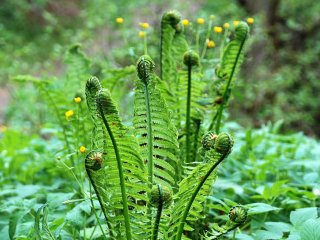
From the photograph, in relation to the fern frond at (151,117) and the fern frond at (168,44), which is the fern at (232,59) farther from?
the fern frond at (151,117)

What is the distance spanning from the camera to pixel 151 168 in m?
1.42

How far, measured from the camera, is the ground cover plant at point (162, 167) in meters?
1.32

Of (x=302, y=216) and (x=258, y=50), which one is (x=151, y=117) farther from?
(x=258, y=50)

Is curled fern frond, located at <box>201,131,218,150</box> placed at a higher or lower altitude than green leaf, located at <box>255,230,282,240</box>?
higher

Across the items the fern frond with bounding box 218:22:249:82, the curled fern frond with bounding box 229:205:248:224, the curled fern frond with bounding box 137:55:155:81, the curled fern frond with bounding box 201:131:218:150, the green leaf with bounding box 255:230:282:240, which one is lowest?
the green leaf with bounding box 255:230:282:240

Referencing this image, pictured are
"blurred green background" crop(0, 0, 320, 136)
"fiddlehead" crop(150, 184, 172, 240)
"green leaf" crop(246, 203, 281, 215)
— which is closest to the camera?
"fiddlehead" crop(150, 184, 172, 240)

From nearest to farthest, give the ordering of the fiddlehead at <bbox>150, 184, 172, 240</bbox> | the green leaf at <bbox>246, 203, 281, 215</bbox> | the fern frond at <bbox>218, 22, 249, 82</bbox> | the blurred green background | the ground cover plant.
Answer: the fiddlehead at <bbox>150, 184, 172, 240</bbox> → the ground cover plant → the green leaf at <bbox>246, 203, 281, 215</bbox> → the fern frond at <bbox>218, 22, 249, 82</bbox> → the blurred green background

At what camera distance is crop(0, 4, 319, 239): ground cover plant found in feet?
4.34

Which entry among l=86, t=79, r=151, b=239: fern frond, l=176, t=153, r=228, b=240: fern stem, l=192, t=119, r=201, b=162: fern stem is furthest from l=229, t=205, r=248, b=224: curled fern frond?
l=192, t=119, r=201, b=162: fern stem

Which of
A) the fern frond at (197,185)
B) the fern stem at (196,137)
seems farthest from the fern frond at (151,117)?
the fern stem at (196,137)

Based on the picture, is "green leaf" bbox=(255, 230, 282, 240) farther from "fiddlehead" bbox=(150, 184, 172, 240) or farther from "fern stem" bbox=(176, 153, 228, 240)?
"fiddlehead" bbox=(150, 184, 172, 240)

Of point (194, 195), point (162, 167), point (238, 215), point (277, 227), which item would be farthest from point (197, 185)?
point (162, 167)

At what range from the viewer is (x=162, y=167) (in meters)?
1.84

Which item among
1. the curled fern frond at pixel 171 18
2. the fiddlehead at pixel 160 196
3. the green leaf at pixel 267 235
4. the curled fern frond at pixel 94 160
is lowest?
the green leaf at pixel 267 235
